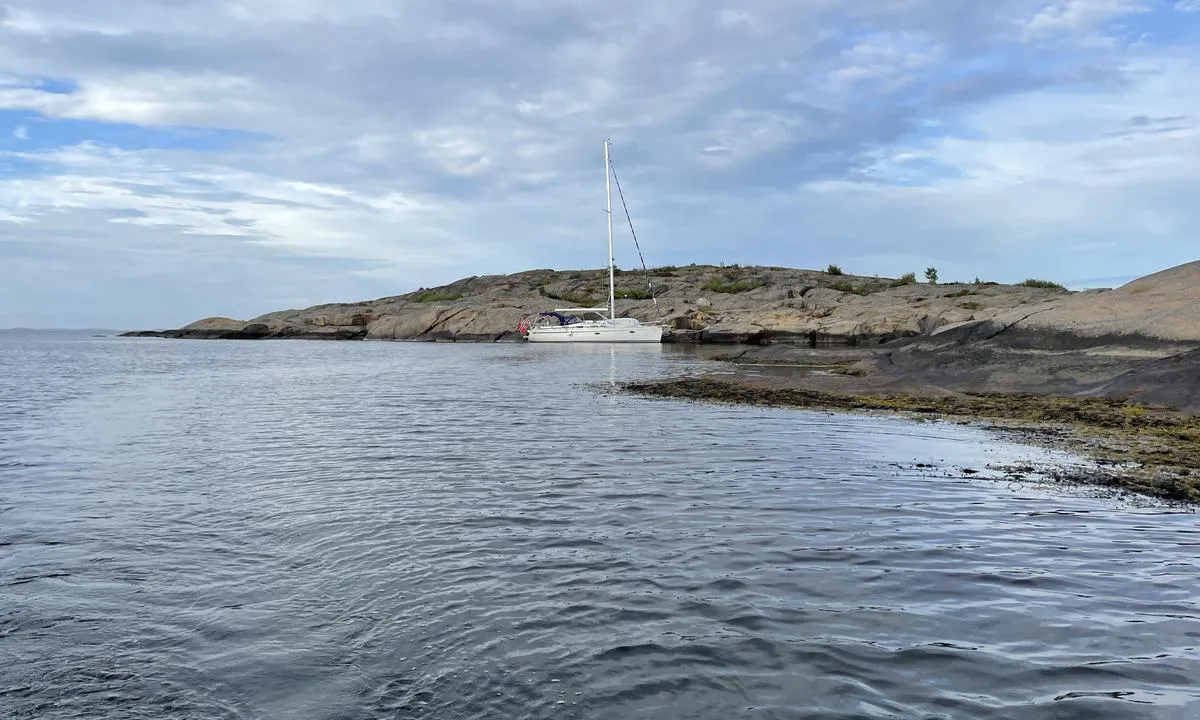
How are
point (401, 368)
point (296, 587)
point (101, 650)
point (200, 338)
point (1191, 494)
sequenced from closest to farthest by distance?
point (101, 650) < point (296, 587) < point (1191, 494) < point (401, 368) < point (200, 338)

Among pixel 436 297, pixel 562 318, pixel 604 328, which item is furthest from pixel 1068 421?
pixel 436 297

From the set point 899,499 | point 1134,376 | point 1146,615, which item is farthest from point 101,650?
point 1134,376

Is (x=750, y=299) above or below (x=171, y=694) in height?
above

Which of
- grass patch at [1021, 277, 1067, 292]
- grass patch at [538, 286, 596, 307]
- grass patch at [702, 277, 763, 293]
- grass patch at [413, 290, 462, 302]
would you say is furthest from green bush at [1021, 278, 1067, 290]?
grass patch at [413, 290, 462, 302]

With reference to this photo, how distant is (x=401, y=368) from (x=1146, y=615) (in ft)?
136

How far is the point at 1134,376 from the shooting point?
2106cm

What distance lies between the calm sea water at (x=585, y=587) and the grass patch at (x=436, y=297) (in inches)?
3689

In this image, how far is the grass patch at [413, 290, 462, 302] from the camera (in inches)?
4279

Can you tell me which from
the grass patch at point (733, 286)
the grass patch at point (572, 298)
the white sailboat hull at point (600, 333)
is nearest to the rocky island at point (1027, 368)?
the white sailboat hull at point (600, 333)

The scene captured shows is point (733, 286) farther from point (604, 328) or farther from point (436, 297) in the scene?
point (436, 297)

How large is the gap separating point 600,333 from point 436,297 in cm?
4593

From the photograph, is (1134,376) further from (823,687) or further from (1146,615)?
(823,687)

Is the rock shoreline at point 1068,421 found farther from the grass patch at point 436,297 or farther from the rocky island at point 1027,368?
the grass patch at point 436,297

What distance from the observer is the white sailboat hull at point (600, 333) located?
69750 mm
